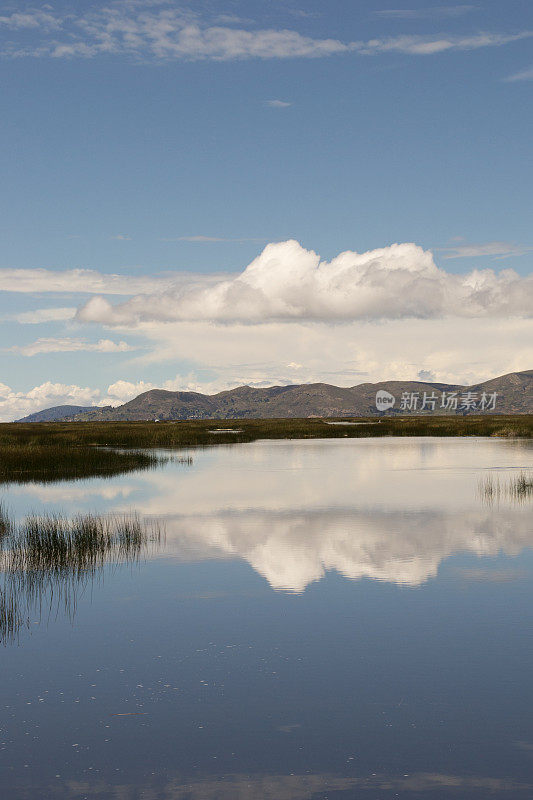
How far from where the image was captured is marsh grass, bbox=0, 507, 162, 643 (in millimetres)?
17384

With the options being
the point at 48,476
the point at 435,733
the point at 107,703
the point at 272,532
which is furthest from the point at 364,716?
the point at 48,476

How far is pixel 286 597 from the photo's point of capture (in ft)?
59.2

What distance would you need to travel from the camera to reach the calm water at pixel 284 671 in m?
Answer: 9.34

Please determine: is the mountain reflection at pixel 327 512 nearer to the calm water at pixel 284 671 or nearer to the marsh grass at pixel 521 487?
the calm water at pixel 284 671

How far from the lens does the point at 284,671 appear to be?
1288 centimetres

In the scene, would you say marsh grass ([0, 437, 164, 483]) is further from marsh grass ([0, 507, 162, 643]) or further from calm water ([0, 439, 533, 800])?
calm water ([0, 439, 533, 800])

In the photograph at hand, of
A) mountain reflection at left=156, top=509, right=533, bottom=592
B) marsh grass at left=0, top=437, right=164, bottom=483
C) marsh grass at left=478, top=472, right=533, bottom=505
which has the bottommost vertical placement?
mountain reflection at left=156, top=509, right=533, bottom=592

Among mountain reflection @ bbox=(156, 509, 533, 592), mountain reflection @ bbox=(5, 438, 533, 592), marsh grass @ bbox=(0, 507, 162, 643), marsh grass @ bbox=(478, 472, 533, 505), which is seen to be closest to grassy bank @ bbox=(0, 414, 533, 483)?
mountain reflection @ bbox=(5, 438, 533, 592)

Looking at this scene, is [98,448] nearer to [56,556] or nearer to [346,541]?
[346,541]

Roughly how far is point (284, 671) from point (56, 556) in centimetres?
1134

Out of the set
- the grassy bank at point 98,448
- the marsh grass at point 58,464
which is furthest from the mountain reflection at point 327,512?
the grassy bank at point 98,448

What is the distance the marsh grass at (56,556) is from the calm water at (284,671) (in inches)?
12.5

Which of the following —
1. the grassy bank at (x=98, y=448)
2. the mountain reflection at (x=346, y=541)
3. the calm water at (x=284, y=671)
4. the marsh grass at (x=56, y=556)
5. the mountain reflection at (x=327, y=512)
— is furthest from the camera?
the grassy bank at (x=98, y=448)

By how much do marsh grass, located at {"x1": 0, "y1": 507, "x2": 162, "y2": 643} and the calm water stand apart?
32 centimetres
